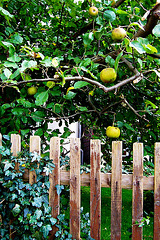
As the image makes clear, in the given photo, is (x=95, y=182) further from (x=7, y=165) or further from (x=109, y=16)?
(x=109, y=16)

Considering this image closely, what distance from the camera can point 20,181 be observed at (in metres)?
2.12

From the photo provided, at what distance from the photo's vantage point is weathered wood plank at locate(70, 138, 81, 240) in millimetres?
2109

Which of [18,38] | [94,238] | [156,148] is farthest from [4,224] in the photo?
[18,38]

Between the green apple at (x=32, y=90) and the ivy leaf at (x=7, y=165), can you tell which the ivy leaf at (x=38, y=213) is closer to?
the ivy leaf at (x=7, y=165)

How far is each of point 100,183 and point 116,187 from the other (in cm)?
13

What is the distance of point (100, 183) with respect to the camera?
2.07 metres

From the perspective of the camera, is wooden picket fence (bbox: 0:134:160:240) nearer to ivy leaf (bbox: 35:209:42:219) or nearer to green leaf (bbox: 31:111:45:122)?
ivy leaf (bbox: 35:209:42:219)

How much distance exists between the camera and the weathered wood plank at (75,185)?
6.92 feet

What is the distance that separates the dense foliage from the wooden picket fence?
446 mm

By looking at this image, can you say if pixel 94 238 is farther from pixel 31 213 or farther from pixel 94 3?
pixel 94 3

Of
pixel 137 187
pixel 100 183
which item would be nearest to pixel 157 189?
pixel 137 187

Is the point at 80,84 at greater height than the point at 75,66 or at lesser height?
lesser

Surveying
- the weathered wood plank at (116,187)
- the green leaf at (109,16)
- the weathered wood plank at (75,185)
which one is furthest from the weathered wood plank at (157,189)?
the green leaf at (109,16)

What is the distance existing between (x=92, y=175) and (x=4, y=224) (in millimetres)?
880
